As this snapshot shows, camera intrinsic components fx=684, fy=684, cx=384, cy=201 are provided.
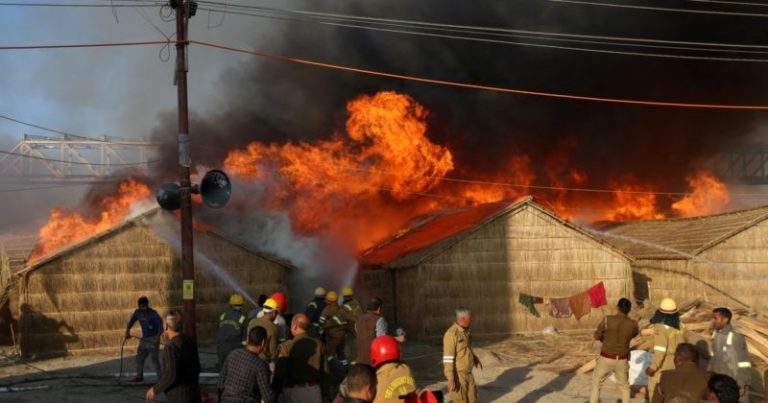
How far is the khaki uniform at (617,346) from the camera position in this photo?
9664 mm

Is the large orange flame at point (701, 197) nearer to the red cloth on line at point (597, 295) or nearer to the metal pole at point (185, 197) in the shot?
the red cloth on line at point (597, 295)

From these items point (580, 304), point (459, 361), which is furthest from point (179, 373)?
point (580, 304)

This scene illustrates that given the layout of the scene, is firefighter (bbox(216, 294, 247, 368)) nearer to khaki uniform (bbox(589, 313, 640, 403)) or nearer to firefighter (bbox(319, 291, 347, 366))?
firefighter (bbox(319, 291, 347, 366))

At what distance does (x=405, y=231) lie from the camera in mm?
25453

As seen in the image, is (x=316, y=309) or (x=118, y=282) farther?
(x=118, y=282)

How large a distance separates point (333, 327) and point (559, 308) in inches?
424

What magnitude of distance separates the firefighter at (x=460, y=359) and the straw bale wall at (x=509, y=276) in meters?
10.8

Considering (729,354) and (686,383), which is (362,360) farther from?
(686,383)

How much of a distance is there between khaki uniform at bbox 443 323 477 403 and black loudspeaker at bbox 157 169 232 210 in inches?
223

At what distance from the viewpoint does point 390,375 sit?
5.10 m

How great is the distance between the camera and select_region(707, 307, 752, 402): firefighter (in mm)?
8516

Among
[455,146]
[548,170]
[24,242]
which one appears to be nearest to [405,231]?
[455,146]

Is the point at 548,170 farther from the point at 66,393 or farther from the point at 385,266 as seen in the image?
the point at 66,393

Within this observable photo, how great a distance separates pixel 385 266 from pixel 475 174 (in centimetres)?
1263
